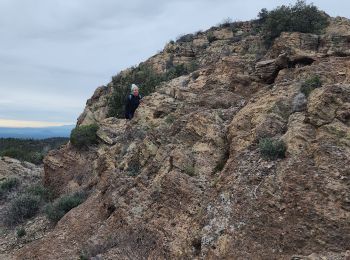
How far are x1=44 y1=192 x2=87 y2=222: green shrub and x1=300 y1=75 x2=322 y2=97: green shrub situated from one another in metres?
7.69

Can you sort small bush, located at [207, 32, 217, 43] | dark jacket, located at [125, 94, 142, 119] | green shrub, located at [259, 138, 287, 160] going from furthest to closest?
small bush, located at [207, 32, 217, 43], dark jacket, located at [125, 94, 142, 119], green shrub, located at [259, 138, 287, 160]

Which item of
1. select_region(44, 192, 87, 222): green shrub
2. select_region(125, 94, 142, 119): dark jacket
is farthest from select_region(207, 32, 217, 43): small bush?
select_region(44, 192, 87, 222): green shrub

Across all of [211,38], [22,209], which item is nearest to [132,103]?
[22,209]

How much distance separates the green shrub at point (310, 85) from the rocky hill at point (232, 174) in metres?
0.06

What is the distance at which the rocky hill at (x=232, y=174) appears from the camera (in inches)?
277

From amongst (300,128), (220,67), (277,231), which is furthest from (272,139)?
(220,67)

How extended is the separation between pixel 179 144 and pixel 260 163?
323 centimetres

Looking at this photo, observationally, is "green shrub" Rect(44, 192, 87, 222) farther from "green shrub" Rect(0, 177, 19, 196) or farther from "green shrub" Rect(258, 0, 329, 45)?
"green shrub" Rect(258, 0, 329, 45)

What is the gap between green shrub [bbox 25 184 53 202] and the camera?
1548 centimetres

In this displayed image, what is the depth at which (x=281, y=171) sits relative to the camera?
304 inches

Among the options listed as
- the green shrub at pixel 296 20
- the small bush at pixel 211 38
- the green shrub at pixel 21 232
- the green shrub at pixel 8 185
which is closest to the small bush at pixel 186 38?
the small bush at pixel 211 38

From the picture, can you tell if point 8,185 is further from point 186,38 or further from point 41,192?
point 186,38

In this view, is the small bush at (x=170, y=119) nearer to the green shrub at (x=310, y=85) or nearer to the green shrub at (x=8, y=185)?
the green shrub at (x=310, y=85)

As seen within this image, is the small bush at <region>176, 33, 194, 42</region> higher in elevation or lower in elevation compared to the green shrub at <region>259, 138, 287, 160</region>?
higher
